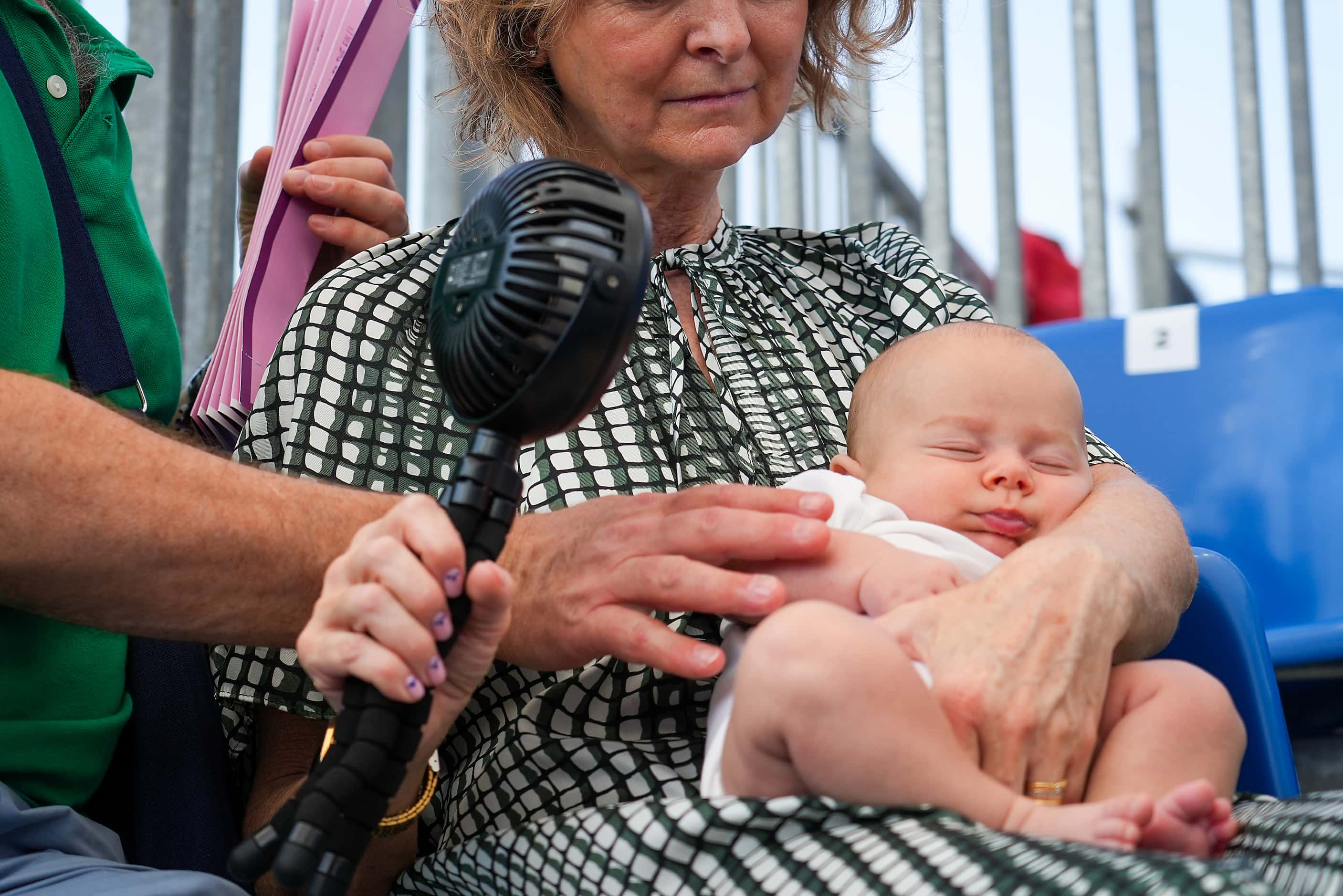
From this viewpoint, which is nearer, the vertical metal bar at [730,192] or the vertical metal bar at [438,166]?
the vertical metal bar at [438,166]

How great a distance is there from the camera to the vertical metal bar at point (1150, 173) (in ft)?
9.64

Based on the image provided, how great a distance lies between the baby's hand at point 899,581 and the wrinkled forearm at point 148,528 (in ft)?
1.37

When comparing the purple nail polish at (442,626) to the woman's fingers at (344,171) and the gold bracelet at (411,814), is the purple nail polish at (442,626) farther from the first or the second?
the woman's fingers at (344,171)

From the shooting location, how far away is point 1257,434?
2121 millimetres

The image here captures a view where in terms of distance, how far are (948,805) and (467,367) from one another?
0.45 meters

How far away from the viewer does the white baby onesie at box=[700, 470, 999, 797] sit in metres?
1.15

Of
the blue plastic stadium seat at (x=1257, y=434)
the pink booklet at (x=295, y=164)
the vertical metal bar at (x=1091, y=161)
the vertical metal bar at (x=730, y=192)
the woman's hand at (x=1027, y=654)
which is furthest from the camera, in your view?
the vertical metal bar at (x=730, y=192)

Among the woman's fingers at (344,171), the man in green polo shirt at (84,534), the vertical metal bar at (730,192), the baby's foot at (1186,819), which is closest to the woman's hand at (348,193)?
the woman's fingers at (344,171)

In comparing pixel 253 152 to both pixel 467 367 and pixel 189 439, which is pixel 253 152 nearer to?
pixel 189 439

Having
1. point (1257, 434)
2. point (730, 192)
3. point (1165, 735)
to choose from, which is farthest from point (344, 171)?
point (730, 192)

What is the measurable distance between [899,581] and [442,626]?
0.45 meters

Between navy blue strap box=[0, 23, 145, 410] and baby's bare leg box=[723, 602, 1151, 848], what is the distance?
79cm

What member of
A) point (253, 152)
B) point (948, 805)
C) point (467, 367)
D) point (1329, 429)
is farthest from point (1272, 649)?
point (253, 152)

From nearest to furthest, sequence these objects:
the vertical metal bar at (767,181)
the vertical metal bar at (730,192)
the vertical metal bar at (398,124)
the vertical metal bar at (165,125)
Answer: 1. the vertical metal bar at (165,125)
2. the vertical metal bar at (398,124)
3. the vertical metal bar at (730,192)
4. the vertical metal bar at (767,181)
